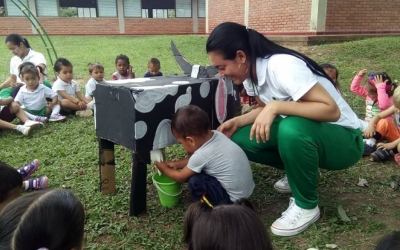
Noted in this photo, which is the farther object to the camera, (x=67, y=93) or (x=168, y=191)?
(x=67, y=93)

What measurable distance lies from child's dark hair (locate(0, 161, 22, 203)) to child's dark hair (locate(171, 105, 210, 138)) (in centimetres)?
91

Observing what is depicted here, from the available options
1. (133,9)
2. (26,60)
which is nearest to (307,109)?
(26,60)

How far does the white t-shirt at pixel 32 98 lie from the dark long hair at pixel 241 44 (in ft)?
11.5

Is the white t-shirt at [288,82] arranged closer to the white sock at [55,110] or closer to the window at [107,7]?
the white sock at [55,110]

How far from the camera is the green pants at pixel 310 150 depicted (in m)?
2.05

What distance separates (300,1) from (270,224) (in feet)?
31.3

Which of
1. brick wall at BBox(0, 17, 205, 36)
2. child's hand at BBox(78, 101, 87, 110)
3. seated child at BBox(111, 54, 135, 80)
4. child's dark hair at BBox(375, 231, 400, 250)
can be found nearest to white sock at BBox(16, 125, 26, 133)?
child's hand at BBox(78, 101, 87, 110)

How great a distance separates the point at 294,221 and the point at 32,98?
393cm

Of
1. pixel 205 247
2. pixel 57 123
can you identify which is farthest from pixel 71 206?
pixel 57 123

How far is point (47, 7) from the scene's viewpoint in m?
21.8

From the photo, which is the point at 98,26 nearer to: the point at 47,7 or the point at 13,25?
the point at 47,7

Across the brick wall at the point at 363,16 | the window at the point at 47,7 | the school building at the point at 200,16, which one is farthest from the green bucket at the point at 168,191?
the window at the point at 47,7

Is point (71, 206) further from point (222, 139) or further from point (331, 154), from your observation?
point (331, 154)

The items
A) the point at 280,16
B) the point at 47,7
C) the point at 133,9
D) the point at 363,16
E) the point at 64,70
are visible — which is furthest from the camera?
the point at 133,9
